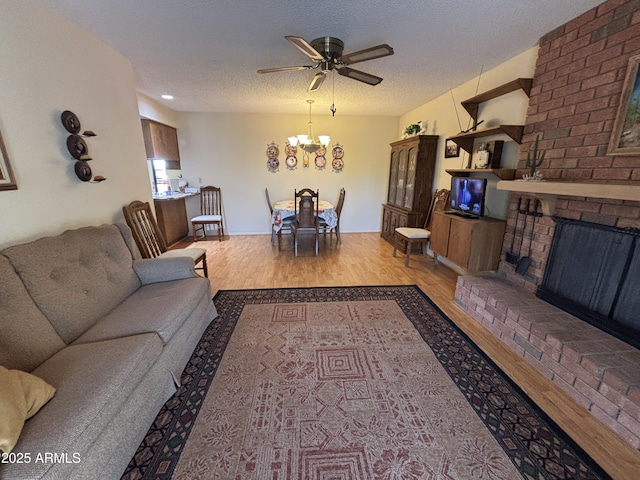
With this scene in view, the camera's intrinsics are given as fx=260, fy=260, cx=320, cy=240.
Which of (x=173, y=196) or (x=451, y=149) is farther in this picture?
(x=173, y=196)

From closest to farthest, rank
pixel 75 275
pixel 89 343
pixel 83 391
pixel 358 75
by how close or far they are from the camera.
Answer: pixel 83 391 < pixel 89 343 < pixel 75 275 < pixel 358 75

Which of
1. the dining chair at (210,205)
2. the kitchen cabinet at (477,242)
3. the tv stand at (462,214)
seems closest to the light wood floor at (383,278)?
the dining chair at (210,205)

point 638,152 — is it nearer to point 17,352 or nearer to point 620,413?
point 620,413

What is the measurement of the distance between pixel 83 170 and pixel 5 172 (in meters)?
0.54

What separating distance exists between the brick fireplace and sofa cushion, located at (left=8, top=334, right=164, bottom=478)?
247cm

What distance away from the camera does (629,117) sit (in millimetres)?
1688

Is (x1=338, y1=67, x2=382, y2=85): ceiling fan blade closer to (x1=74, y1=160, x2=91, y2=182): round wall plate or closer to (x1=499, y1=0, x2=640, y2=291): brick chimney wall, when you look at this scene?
(x1=499, y1=0, x2=640, y2=291): brick chimney wall

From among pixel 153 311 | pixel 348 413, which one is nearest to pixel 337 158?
pixel 153 311

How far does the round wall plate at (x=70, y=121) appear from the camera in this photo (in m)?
1.91

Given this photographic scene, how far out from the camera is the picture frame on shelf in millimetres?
3570

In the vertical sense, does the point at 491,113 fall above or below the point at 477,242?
above

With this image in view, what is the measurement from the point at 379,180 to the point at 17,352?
5.62 metres

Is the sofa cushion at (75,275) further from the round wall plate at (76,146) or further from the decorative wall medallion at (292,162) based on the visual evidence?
the decorative wall medallion at (292,162)

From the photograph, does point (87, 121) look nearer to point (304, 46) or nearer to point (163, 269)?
point (163, 269)
